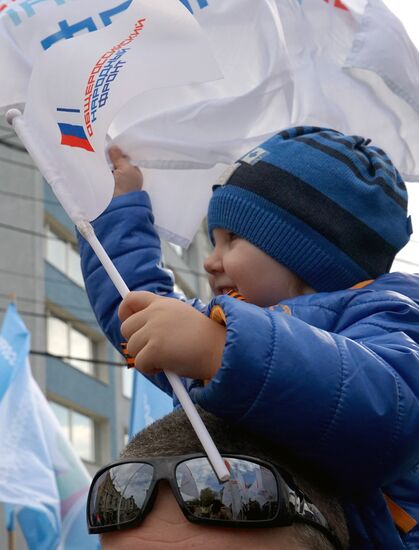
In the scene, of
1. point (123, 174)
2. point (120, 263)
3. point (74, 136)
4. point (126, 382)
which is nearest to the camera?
point (74, 136)

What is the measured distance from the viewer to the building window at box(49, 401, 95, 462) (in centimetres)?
1581

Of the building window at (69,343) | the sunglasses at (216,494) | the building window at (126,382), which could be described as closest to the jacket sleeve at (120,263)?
the sunglasses at (216,494)

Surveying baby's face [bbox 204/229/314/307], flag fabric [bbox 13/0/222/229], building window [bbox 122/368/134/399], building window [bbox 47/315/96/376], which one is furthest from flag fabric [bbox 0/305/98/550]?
building window [bbox 122/368/134/399]

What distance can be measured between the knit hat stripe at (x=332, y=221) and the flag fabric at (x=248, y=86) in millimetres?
409

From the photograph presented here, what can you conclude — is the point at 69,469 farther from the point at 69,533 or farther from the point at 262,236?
the point at 262,236

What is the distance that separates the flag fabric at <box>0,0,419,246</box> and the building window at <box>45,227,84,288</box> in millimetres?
14091

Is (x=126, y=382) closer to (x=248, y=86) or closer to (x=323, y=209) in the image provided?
(x=248, y=86)

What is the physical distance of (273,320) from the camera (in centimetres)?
133

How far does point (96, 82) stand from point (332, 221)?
54 centimetres

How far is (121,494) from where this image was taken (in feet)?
4.44

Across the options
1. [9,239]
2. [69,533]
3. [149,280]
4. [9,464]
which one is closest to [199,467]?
[149,280]

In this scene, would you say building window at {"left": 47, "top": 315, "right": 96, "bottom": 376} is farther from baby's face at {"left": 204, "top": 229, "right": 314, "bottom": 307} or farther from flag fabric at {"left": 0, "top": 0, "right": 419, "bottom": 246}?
baby's face at {"left": 204, "top": 229, "right": 314, "bottom": 307}

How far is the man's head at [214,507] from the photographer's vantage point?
129 cm

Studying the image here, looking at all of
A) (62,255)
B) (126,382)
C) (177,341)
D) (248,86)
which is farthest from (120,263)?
(126,382)
